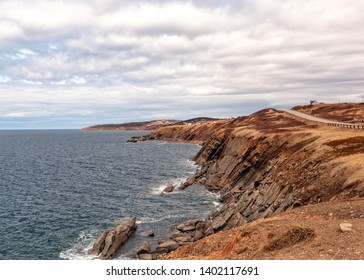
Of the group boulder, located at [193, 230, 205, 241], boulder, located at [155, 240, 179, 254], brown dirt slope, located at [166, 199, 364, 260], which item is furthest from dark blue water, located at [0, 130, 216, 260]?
brown dirt slope, located at [166, 199, 364, 260]

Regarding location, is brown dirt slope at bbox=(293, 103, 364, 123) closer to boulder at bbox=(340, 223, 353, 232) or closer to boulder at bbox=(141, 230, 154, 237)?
boulder at bbox=(141, 230, 154, 237)

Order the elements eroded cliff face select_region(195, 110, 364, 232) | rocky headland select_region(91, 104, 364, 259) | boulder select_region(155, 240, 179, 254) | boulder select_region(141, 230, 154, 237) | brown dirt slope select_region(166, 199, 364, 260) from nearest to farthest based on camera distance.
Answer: brown dirt slope select_region(166, 199, 364, 260) → rocky headland select_region(91, 104, 364, 259) → eroded cliff face select_region(195, 110, 364, 232) → boulder select_region(155, 240, 179, 254) → boulder select_region(141, 230, 154, 237)

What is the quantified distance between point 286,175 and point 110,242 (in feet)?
73.4

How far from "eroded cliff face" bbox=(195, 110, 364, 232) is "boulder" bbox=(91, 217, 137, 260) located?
10.8 metres

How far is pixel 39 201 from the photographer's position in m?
56.7

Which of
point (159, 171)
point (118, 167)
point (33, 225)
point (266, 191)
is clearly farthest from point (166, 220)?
point (118, 167)

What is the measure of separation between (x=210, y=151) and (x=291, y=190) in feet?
208

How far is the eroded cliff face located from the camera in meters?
28.8

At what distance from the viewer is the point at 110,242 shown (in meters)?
35.7

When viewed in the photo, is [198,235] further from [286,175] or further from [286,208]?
[286,175]

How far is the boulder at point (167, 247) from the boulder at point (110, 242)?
17.4ft

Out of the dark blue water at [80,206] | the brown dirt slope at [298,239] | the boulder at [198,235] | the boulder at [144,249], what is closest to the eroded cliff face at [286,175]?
the boulder at [198,235]

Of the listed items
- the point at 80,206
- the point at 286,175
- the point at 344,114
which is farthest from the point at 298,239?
the point at 344,114

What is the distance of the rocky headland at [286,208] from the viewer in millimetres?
17406
